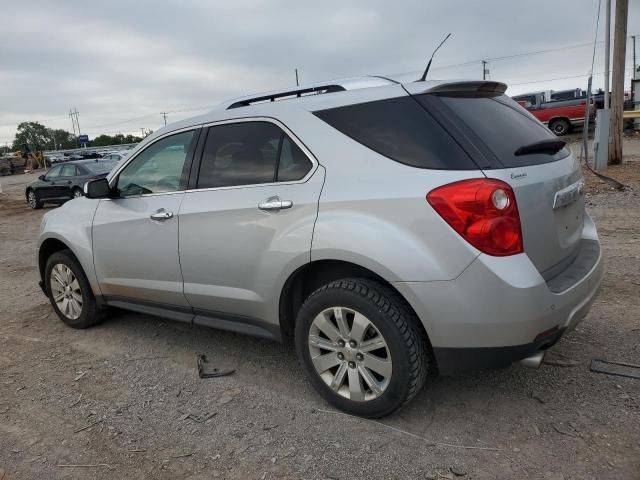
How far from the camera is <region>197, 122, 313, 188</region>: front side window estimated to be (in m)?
3.08

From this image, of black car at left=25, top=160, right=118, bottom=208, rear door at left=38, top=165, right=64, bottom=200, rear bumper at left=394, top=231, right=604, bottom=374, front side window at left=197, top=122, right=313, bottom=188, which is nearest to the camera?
rear bumper at left=394, top=231, right=604, bottom=374

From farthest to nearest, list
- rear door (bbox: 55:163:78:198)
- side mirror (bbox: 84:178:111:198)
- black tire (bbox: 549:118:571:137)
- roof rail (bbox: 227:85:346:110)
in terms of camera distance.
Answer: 1. black tire (bbox: 549:118:571:137)
2. rear door (bbox: 55:163:78:198)
3. side mirror (bbox: 84:178:111:198)
4. roof rail (bbox: 227:85:346:110)

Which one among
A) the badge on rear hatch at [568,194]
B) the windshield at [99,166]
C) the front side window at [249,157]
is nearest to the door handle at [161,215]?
the front side window at [249,157]

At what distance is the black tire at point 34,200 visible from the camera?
17266mm

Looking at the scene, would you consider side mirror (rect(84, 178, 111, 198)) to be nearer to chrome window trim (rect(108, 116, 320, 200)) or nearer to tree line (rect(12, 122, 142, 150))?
chrome window trim (rect(108, 116, 320, 200))

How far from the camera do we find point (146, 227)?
3773mm

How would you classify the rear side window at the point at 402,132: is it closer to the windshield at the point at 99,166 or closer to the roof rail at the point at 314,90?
the roof rail at the point at 314,90

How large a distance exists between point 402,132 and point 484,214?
62cm

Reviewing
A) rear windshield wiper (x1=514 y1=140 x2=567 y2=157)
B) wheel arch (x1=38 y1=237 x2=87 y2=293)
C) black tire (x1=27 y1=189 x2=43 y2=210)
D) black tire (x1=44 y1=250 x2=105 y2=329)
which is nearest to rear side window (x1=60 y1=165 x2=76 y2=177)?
black tire (x1=27 y1=189 x2=43 y2=210)

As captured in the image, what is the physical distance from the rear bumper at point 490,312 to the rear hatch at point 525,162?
153mm

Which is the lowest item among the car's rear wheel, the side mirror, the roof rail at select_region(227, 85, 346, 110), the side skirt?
the car's rear wheel

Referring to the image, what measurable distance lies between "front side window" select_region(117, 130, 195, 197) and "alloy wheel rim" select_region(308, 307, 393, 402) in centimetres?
147

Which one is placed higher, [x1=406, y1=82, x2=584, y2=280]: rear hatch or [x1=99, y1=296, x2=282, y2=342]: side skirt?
[x1=406, y1=82, x2=584, y2=280]: rear hatch

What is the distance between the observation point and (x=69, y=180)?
1655cm
